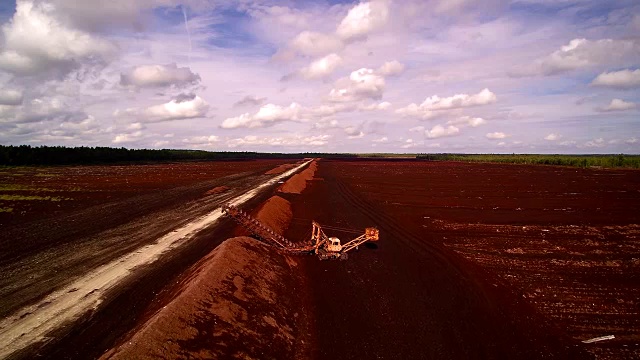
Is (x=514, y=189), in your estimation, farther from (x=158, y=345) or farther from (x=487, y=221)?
(x=158, y=345)

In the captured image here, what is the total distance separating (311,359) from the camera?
10914mm

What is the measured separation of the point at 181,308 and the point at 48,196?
1528 inches

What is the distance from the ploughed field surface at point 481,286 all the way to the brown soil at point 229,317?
135 cm

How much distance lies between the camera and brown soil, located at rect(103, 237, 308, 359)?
9163mm

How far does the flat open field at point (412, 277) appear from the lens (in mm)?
11727

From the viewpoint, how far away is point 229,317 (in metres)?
11.2

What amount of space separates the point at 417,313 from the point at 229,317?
7.30 metres

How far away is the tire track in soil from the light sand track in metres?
8.57

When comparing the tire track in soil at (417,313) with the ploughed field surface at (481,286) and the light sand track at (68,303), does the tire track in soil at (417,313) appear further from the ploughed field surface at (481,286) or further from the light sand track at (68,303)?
the light sand track at (68,303)

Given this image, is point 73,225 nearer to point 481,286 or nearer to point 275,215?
point 275,215

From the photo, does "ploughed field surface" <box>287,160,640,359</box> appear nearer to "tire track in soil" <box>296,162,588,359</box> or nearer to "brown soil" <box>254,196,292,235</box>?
"tire track in soil" <box>296,162,588,359</box>

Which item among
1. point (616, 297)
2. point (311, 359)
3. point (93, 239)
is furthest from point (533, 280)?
point (93, 239)

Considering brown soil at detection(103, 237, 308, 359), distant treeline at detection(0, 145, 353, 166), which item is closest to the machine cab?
brown soil at detection(103, 237, 308, 359)

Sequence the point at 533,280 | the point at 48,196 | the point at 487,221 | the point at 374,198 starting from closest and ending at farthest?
the point at 533,280, the point at 487,221, the point at 48,196, the point at 374,198
